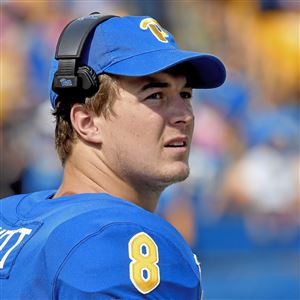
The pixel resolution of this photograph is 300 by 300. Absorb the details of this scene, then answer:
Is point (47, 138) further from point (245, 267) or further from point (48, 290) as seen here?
point (48, 290)

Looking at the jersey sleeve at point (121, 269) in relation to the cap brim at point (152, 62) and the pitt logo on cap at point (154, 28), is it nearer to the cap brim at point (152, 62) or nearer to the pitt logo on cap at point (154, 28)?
the cap brim at point (152, 62)

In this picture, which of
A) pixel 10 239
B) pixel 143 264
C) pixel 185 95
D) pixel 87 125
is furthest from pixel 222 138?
pixel 143 264

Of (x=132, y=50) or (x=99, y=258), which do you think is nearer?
(x=99, y=258)

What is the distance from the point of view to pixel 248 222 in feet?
20.1

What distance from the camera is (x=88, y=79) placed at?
1.75 m

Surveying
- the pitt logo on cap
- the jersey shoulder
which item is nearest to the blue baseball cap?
the pitt logo on cap

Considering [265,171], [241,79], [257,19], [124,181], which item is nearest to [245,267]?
[265,171]

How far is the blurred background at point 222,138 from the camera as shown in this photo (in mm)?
5664

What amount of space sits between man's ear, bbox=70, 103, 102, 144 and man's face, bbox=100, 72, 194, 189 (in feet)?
0.06

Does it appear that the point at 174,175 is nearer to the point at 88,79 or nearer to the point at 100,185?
the point at 100,185

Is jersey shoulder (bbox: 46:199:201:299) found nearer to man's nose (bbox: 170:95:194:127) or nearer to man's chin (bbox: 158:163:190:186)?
man's chin (bbox: 158:163:190:186)

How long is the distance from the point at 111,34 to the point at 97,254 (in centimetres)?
57

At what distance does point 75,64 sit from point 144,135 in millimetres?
226

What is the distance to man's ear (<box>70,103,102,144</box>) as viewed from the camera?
179 centimetres
